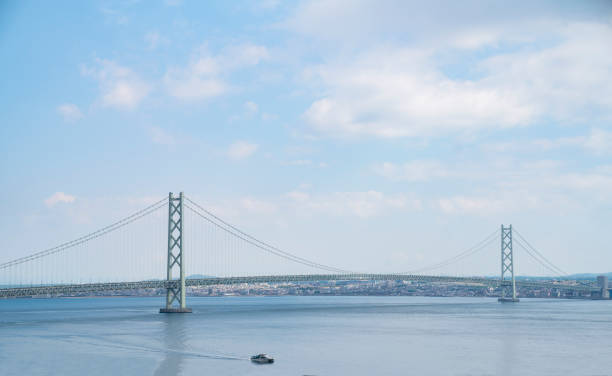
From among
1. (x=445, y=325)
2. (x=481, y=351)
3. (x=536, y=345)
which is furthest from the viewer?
(x=445, y=325)

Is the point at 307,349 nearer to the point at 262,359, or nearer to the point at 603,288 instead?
the point at 262,359

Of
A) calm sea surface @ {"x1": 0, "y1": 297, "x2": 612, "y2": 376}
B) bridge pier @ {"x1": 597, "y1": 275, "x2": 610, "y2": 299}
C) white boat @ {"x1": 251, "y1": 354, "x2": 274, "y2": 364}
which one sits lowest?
bridge pier @ {"x1": 597, "y1": 275, "x2": 610, "y2": 299}

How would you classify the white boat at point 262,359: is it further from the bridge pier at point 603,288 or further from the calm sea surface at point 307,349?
the bridge pier at point 603,288

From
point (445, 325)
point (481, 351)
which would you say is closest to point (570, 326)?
point (445, 325)

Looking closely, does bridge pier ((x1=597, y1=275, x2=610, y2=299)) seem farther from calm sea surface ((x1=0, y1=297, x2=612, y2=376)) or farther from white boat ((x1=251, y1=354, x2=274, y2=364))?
white boat ((x1=251, y1=354, x2=274, y2=364))

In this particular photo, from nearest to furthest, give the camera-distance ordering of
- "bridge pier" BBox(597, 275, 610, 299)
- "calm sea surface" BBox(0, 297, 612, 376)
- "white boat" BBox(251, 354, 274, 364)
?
"calm sea surface" BBox(0, 297, 612, 376) < "white boat" BBox(251, 354, 274, 364) < "bridge pier" BBox(597, 275, 610, 299)

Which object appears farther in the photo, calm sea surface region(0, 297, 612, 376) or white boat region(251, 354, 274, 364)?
white boat region(251, 354, 274, 364)

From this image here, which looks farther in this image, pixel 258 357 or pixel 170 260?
pixel 170 260

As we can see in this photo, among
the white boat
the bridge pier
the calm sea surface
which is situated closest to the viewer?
the calm sea surface

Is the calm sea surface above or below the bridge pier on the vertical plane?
above

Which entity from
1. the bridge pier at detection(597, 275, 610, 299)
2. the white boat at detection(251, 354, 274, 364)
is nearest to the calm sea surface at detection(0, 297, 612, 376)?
the white boat at detection(251, 354, 274, 364)

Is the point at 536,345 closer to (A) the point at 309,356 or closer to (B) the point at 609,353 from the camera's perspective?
(B) the point at 609,353
